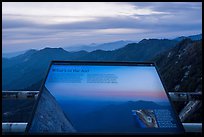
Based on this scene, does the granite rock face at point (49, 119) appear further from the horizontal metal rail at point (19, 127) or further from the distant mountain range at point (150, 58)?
the distant mountain range at point (150, 58)

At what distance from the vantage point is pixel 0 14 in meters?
2.92

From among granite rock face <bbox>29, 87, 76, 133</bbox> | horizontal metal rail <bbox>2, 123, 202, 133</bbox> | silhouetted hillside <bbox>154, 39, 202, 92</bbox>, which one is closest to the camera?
granite rock face <bbox>29, 87, 76, 133</bbox>

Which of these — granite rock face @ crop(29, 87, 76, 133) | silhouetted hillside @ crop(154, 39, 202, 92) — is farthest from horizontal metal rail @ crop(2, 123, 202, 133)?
silhouetted hillside @ crop(154, 39, 202, 92)

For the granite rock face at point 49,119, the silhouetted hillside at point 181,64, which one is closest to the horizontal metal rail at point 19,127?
the granite rock face at point 49,119

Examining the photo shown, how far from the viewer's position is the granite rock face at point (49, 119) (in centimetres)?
285

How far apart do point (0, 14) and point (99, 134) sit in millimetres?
1153

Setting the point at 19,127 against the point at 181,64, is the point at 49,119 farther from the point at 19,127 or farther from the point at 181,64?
the point at 181,64

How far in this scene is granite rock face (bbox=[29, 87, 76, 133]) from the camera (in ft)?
9.35

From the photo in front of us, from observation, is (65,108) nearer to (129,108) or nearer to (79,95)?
(79,95)

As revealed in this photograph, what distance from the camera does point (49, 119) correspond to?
294 cm

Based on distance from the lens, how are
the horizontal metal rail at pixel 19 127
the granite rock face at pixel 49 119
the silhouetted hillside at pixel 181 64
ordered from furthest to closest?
the silhouetted hillside at pixel 181 64, the horizontal metal rail at pixel 19 127, the granite rock face at pixel 49 119

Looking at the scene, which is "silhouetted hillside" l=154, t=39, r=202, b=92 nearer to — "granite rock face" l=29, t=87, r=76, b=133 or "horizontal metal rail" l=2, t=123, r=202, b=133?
"horizontal metal rail" l=2, t=123, r=202, b=133

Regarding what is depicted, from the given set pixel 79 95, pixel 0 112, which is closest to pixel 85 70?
pixel 79 95

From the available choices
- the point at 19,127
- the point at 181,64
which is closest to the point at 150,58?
the point at 181,64
